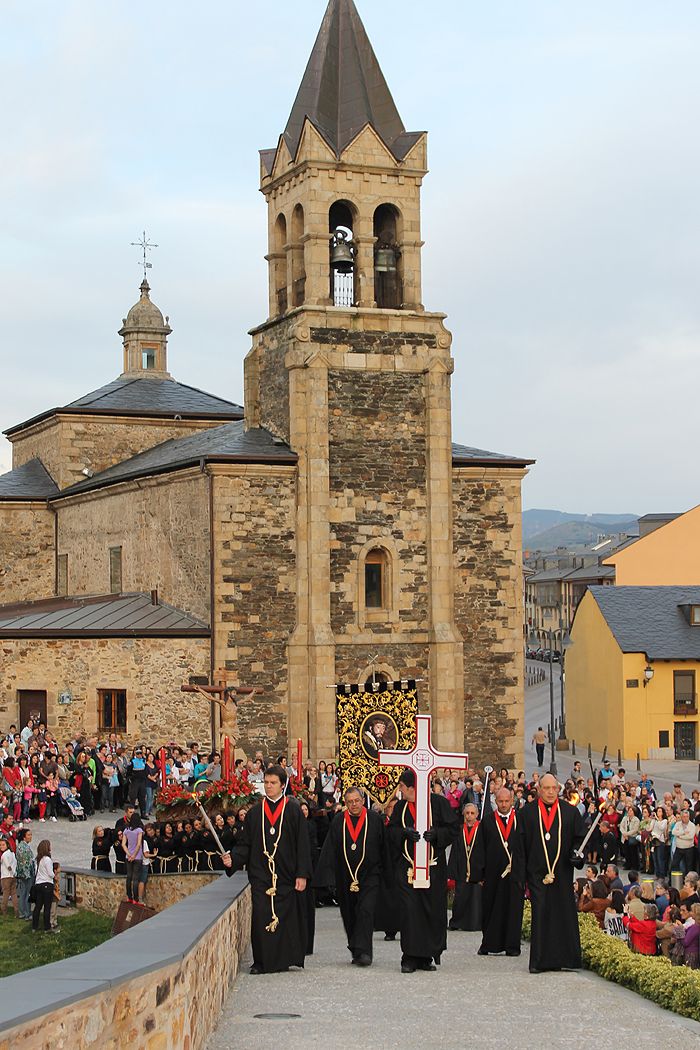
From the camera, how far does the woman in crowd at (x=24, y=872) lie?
22.2 meters

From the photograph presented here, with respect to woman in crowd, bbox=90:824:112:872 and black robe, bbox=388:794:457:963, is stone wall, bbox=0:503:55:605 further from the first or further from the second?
black robe, bbox=388:794:457:963

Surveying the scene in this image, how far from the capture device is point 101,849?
74.0 ft

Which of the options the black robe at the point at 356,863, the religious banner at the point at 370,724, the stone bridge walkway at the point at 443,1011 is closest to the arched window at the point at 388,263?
the religious banner at the point at 370,724

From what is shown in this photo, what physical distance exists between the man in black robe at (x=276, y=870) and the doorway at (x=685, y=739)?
3954cm

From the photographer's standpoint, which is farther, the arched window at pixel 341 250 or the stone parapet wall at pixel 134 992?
the arched window at pixel 341 250

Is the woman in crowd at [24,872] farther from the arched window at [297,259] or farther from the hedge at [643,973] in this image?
the arched window at [297,259]

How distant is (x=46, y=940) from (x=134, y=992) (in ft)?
44.3

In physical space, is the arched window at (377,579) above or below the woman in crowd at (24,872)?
above

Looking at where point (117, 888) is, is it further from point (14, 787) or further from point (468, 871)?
point (468, 871)

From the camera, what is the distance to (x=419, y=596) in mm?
34656

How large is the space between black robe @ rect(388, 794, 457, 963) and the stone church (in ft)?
62.2

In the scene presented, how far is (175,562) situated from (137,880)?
16.1 meters

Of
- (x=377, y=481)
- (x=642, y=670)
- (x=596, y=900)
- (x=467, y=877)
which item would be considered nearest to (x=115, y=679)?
(x=377, y=481)

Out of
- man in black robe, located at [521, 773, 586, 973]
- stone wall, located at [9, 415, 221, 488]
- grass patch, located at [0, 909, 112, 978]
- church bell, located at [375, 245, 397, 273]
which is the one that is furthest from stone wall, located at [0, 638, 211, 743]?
man in black robe, located at [521, 773, 586, 973]
